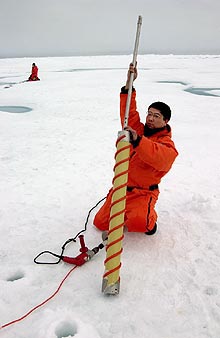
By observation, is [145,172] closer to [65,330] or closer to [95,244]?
[95,244]

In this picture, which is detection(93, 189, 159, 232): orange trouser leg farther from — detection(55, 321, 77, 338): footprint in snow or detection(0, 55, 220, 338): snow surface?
detection(55, 321, 77, 338): footprint in snow

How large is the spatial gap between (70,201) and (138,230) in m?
1.11

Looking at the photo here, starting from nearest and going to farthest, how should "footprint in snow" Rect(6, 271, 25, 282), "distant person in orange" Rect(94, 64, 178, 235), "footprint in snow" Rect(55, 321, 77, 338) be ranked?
1. "footprint in snow" Rect(55, 321, 77, 338)
2. "footprint in snow" Rect(6, 271, 25, 282)
3. "distant person in orange" Rect(94, 64, 178, 235)

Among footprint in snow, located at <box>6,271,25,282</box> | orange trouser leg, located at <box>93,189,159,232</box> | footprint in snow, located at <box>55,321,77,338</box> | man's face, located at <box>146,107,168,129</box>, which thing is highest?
man's face, located at <box>146,107,168,129</box>

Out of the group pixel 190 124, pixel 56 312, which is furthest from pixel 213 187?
pixel 190 124

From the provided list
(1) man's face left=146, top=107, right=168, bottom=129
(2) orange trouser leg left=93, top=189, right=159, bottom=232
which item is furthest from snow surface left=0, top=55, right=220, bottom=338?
(1) man's face left=146, top=107, right=168, bottom=129

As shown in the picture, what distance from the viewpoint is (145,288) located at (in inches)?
86.8

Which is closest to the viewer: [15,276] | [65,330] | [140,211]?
[65,330]

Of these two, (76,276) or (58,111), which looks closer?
(76,276)

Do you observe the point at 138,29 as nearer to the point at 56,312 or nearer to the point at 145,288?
the point at 145,288

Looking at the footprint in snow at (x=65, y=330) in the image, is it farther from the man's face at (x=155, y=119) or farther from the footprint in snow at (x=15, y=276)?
the man's face at (x=155, y=119)

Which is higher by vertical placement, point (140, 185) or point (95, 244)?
point (140, 185)

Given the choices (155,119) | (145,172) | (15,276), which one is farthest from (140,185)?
(15,276)

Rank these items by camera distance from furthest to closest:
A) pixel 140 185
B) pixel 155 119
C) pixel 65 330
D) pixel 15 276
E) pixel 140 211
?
pixel 140 185
pixel 140 211
pixel 155 119
pixel 15 276
pixel 65 330
